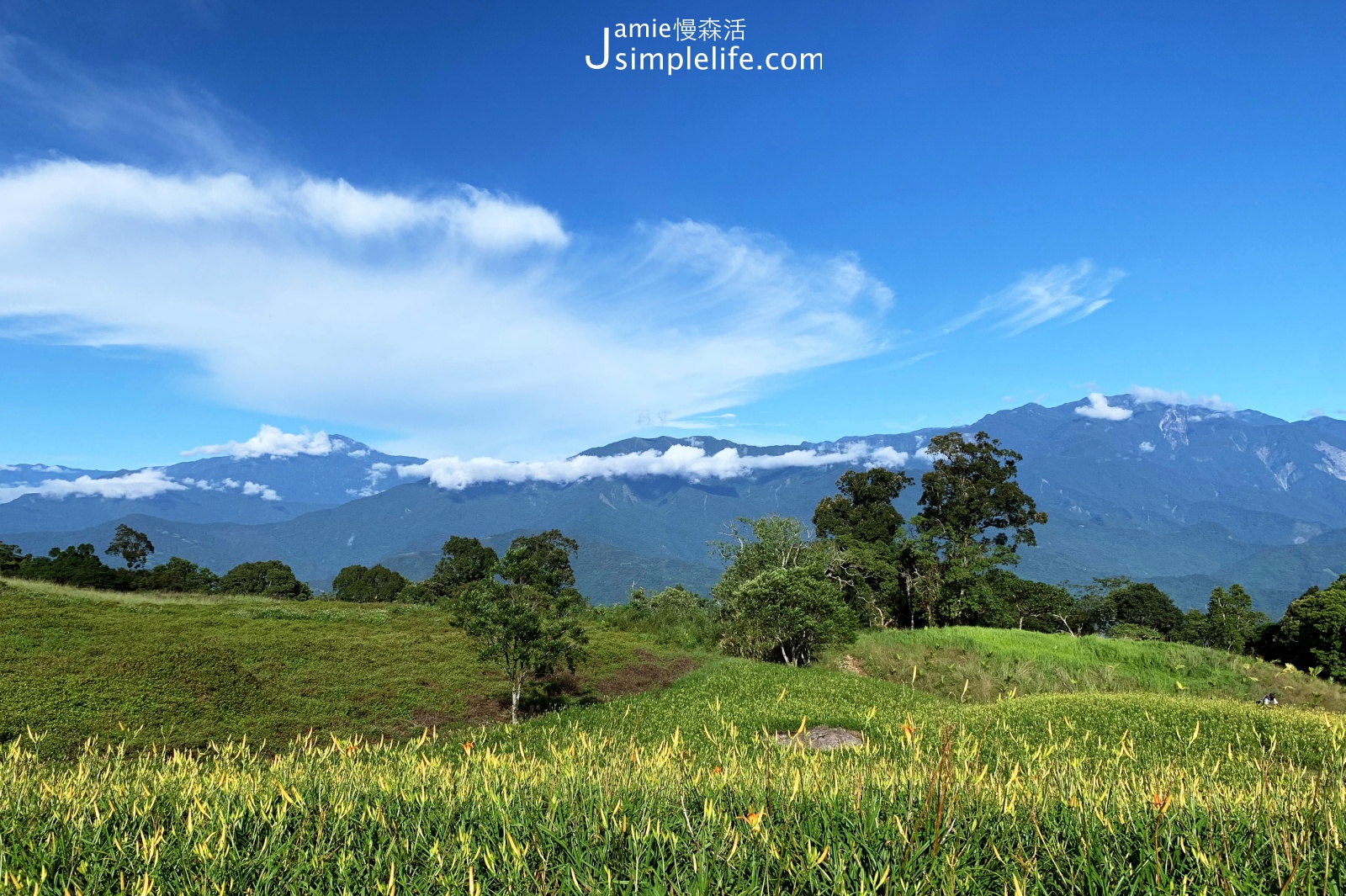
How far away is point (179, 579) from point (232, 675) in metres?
42.9

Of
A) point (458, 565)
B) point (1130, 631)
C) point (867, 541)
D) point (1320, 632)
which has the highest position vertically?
point (867, 541)

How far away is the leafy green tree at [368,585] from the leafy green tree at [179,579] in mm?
11251

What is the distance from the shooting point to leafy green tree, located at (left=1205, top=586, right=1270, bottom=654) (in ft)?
150

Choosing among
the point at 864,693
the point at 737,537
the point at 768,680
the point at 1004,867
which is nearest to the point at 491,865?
the point at 1004,867

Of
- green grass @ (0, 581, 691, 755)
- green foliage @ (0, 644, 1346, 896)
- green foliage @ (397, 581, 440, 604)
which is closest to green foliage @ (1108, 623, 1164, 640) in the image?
green grass @ (0, 581, 691, 755)

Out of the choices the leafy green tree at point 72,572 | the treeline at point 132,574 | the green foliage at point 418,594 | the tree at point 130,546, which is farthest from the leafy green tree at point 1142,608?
the tree at point 130,546

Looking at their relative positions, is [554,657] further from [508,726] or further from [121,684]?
[121,684]

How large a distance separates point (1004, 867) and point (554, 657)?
41.2 feet

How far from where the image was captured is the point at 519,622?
1350 centimetres

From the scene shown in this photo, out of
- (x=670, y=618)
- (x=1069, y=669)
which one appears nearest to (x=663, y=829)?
(x=1069, y=669)

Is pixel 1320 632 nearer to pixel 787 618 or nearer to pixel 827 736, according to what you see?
pixel 787 618

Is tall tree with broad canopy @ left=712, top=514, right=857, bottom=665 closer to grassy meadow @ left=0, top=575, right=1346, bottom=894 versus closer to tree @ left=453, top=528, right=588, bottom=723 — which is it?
tree @ left=453, top=528, right=588, bottom=723

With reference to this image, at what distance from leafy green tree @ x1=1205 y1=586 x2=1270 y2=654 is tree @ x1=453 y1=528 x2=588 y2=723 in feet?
→ 170

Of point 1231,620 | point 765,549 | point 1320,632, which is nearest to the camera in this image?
point 1320,632
